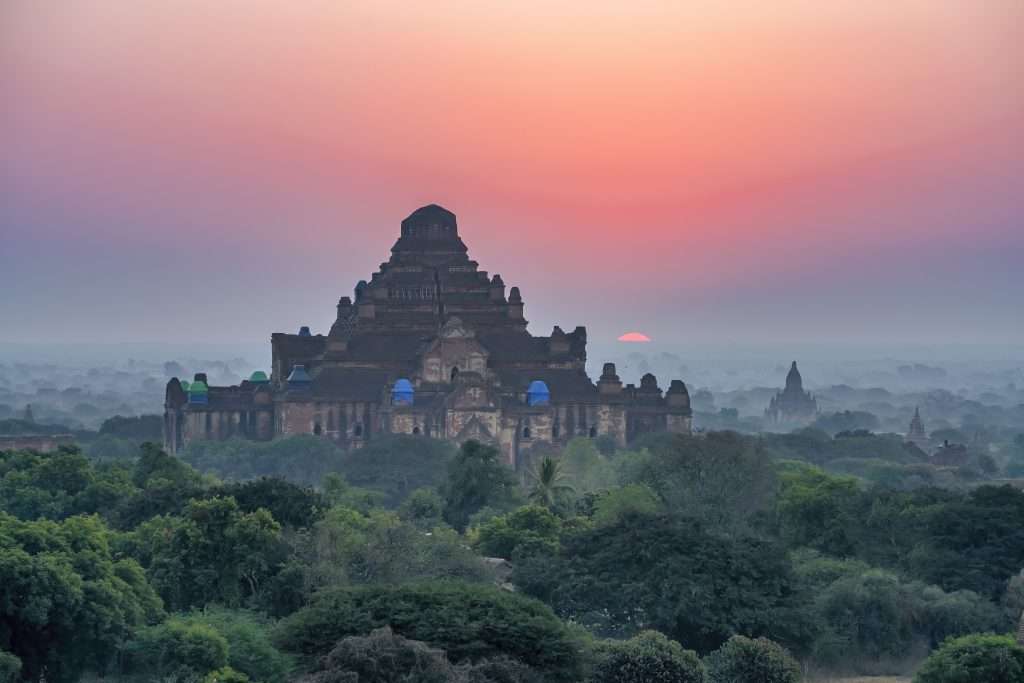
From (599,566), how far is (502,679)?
12635 mm

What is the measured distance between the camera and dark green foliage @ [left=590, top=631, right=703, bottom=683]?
47094 millimetres

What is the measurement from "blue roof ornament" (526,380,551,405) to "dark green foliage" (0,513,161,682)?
6256cm

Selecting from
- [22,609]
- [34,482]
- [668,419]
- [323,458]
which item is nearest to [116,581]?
[22,609]

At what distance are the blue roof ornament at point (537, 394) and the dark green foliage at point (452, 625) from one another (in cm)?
6478

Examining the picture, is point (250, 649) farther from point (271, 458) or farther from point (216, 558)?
point (271, 458)

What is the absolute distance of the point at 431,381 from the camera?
4491 inches

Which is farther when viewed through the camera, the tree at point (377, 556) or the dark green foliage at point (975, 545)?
the dark green foliage at point (975, 545)

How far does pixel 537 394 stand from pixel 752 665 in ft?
212

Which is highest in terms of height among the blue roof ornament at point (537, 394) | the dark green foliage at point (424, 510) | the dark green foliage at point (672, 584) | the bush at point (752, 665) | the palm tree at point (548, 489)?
the blue roof ornament at point (537, 394)

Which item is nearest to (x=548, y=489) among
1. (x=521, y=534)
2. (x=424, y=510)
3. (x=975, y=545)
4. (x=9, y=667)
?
(x=424, y=510)

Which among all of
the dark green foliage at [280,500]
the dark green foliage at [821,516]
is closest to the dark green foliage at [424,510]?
the dark green foliage at [280,500]

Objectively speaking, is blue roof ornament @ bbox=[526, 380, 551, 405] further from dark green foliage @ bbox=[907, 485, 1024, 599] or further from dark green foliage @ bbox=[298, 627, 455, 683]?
dark green foliage @ bbox=[298, 627, 455, 683]

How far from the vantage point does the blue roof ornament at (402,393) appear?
368 ft

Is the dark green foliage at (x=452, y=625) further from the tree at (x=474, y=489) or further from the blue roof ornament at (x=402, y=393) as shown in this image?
the blue roof ornament at (x=402, y=393)
